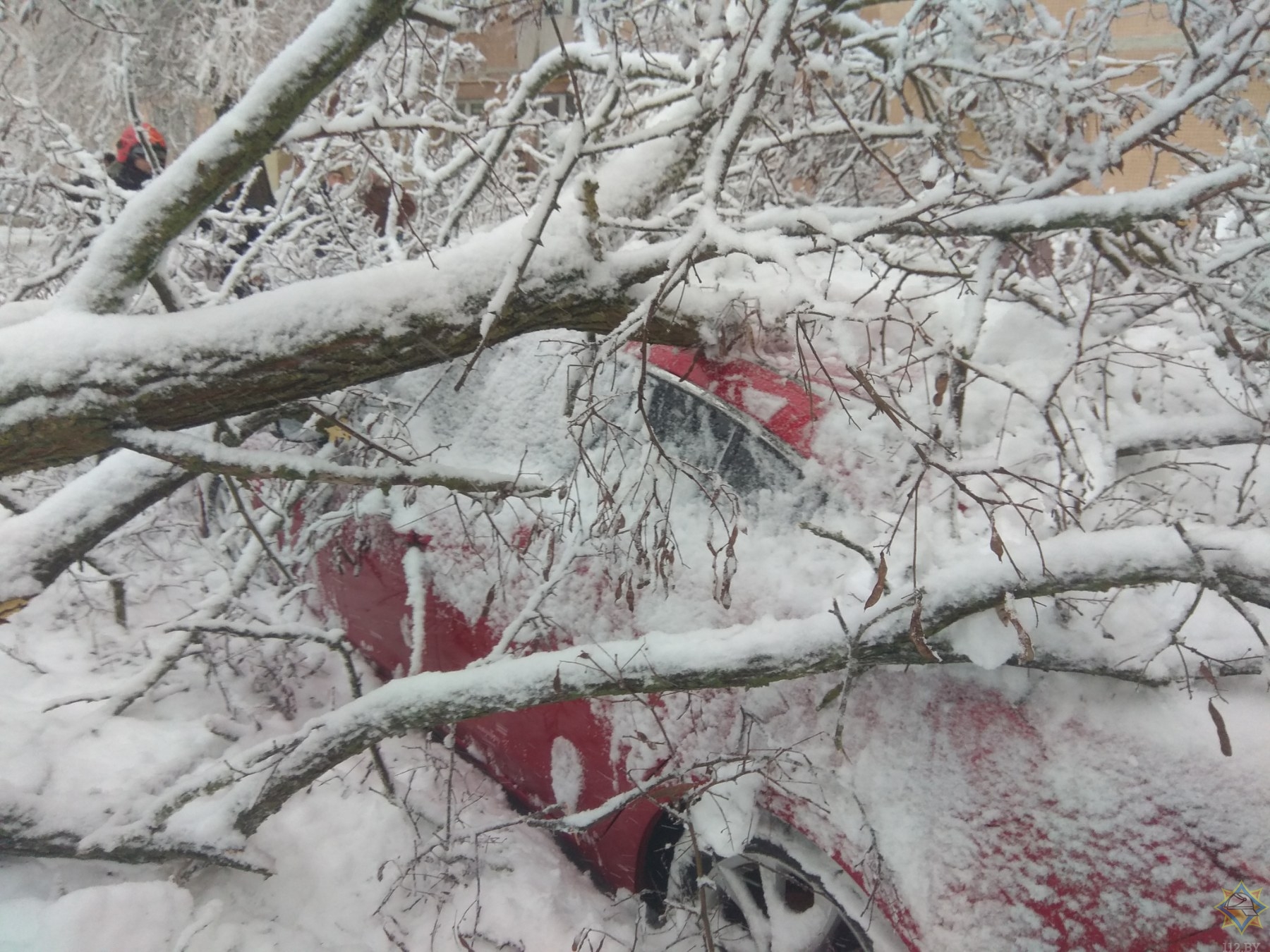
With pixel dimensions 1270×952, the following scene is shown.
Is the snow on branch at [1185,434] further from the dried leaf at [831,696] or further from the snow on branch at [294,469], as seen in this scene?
the snow on branch at [294,469]

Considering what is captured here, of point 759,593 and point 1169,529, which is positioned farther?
point 759,593

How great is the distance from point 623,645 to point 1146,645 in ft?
4.33

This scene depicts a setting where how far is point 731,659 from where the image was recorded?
199 cm

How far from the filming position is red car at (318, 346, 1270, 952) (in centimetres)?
156

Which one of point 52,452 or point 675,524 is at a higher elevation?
point 52,452

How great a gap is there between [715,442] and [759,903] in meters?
1.46

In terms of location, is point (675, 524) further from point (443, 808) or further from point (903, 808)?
point (443, 808)

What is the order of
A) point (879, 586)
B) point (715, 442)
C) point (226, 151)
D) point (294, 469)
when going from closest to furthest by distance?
point (879, 586) → point (226, 151) → point (294, 469) → point (715, 442)

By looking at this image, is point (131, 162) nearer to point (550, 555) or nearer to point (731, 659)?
point (550, 555)

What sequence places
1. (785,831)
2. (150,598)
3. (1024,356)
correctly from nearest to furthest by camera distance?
(785,831)
(1024,356)
(150,598)

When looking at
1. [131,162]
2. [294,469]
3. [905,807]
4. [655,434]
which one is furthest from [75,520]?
[131,162]

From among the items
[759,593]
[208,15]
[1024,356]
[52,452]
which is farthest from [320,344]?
[208,15]

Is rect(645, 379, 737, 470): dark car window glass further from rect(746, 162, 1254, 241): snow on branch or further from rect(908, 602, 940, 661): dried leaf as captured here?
rect(908, 602, 940, 661): dried leaf

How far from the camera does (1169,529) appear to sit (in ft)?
5.61
